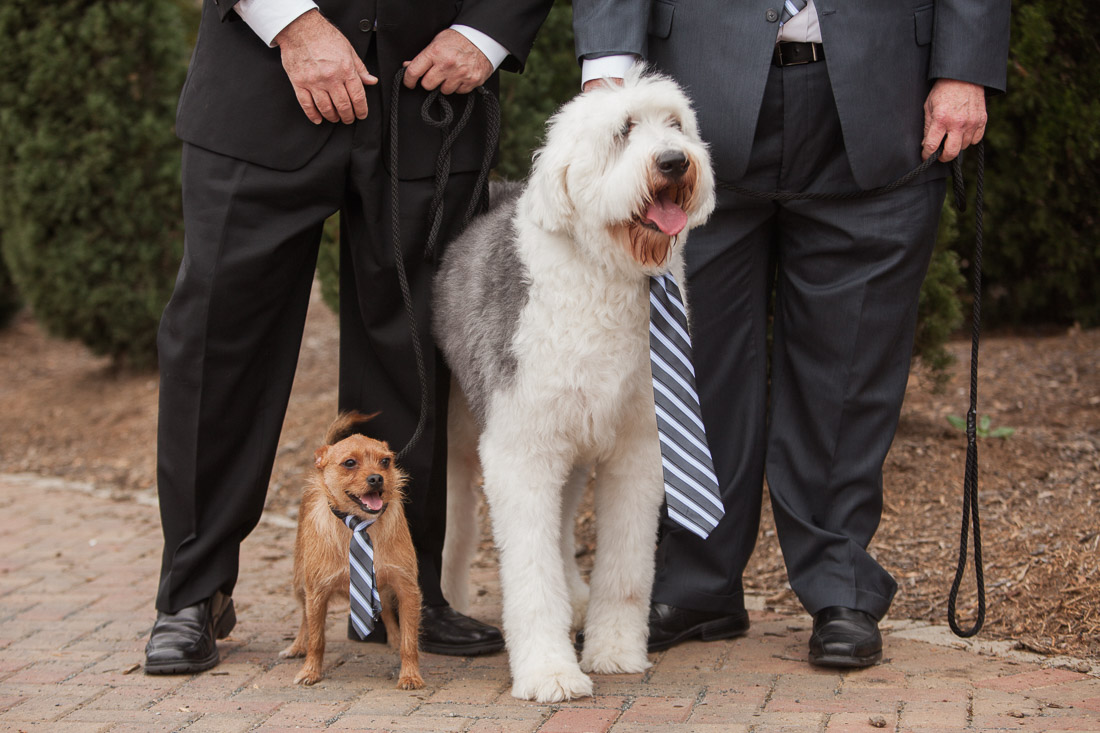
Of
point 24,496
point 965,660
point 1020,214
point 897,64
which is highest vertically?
point 897,64

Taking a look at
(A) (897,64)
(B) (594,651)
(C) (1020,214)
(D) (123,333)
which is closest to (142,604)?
(B) (594,651)

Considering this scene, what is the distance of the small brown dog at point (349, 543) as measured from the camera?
3.38 m

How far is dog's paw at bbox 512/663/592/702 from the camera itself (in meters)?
3.28

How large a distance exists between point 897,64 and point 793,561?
1661 millimetres

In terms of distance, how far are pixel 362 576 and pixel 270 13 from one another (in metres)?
1.73

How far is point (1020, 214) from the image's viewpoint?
7.00 meters

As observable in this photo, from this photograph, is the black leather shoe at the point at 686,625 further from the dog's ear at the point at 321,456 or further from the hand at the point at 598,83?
the hand at the point at 598,83

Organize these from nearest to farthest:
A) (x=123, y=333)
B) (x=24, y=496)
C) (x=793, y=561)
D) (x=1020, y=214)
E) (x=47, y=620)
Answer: (x=793, y=561)
(x=47, y=620)
(x=24, y=496)
(x=1020, y=214)
(x=123, y=333)

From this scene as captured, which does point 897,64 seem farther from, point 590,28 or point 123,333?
point 123,333

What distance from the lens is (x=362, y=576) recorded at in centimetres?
337

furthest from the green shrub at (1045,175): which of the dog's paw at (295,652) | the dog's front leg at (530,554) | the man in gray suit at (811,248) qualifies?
the dog's paw at (295,652)

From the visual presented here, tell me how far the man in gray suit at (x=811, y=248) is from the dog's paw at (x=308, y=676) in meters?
1.16

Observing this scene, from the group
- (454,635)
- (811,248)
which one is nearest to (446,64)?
(811,248)

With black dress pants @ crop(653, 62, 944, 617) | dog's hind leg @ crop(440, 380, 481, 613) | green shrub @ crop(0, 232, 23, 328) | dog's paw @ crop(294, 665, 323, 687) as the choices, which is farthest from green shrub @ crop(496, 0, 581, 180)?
green shrub @ crop(0, 232, 23, 328)
